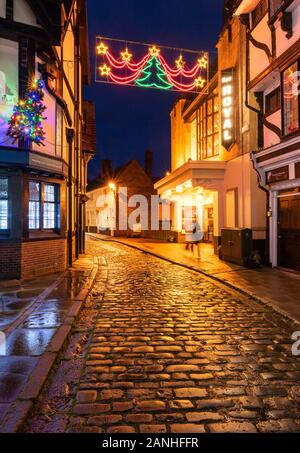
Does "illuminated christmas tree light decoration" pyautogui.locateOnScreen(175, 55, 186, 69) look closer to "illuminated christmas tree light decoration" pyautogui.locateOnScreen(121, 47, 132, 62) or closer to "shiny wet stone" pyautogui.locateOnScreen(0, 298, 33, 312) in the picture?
"illuminated christmas tree light decoration" pyautogui.locateOnScreen(121, 47, 132, 62)

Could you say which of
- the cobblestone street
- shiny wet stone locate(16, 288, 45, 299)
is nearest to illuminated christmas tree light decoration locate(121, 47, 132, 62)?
shiny wet stone locate(16, 288, 45, 299)

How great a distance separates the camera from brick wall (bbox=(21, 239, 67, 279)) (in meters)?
11.1

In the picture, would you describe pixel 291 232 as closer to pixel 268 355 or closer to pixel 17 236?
pixel 268 355

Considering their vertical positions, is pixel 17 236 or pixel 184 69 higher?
pixel 184 69

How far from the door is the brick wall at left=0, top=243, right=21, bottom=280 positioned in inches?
344

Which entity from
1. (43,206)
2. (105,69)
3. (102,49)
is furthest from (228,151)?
(43,206)

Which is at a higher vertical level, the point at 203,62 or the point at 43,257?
the point at 203,62

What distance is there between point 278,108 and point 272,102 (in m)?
0.83

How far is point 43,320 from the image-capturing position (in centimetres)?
672

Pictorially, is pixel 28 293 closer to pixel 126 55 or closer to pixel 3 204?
pixel 3 204

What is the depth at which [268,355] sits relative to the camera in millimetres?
5227

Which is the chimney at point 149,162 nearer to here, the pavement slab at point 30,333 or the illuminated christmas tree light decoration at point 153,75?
the illuminated christmas tree light decoration at point 153,75
